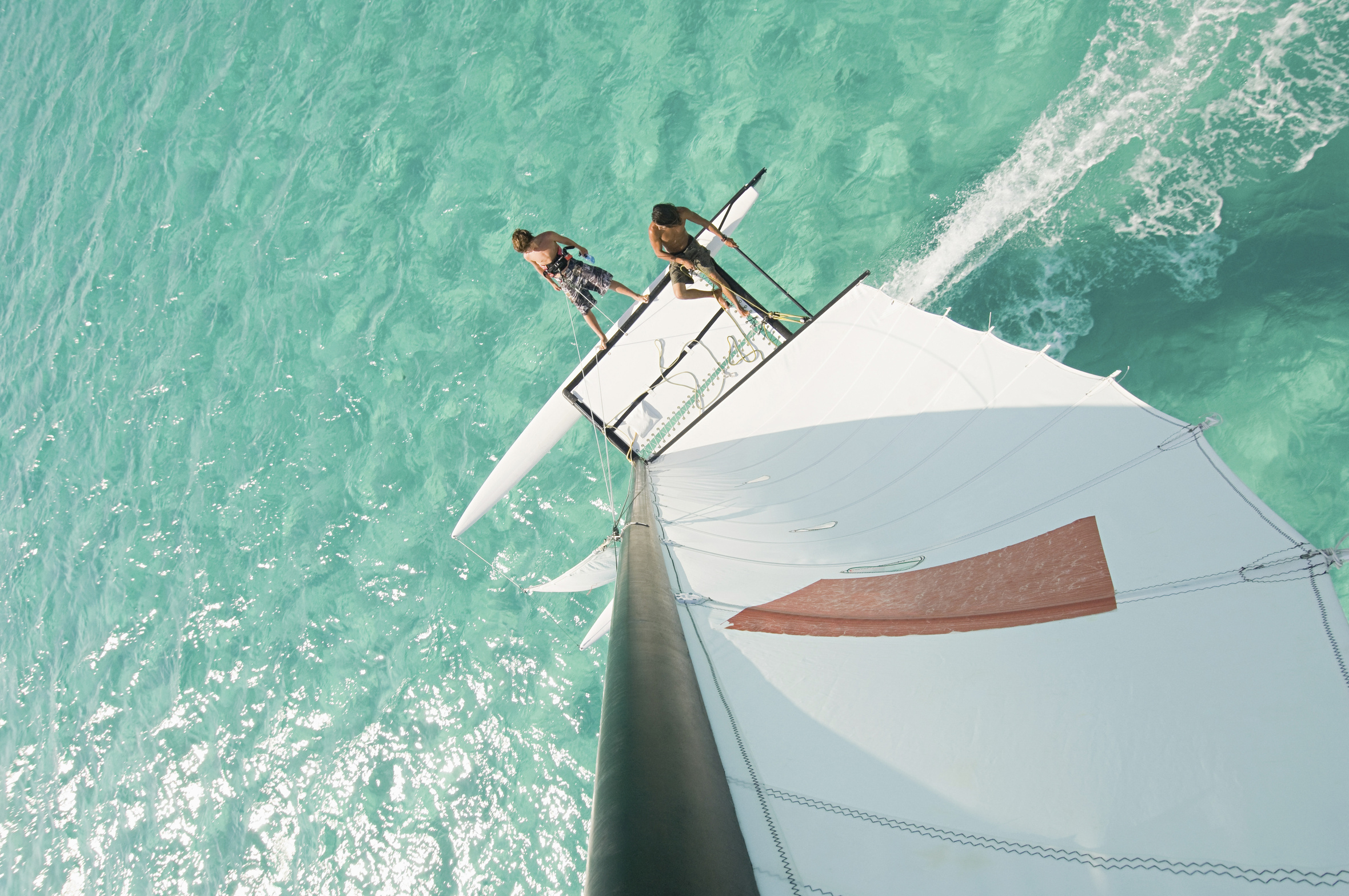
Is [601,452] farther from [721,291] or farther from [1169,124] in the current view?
[1169,124]

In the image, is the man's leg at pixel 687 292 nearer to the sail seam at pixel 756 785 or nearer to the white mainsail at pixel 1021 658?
the white mainsail at pixel 1021 658

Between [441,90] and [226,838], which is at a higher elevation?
[441,90]

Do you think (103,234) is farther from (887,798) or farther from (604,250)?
(887,798)

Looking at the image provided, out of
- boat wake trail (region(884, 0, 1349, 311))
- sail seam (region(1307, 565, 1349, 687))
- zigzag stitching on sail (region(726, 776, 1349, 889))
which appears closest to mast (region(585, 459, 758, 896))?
zigzag stitching on sail (region(726, 776, 1349, 889))

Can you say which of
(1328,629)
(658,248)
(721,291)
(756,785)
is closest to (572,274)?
(658,248)

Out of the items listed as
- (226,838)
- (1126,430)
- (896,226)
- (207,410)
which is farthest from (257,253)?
(1126,430)

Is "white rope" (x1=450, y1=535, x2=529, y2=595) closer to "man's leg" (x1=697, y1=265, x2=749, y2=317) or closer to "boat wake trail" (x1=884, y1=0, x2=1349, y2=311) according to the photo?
"man's leg" (x1=697, y1=265, x2=749, y2=317)

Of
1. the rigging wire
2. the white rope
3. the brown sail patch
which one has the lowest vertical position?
the brown sail patch
